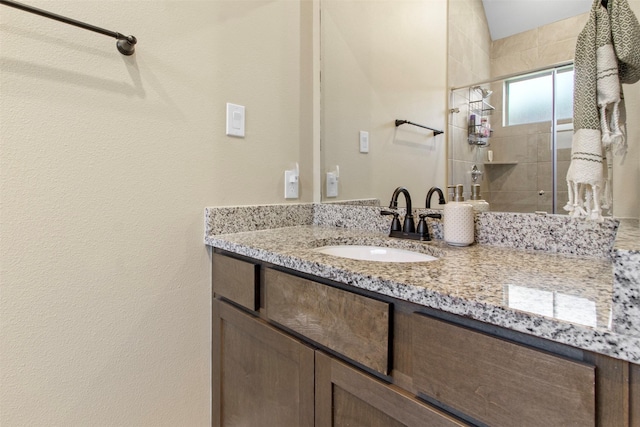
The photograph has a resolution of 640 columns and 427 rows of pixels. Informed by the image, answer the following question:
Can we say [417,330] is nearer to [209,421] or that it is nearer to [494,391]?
[494,391]

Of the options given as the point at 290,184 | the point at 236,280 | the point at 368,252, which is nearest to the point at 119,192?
the point at 236,280

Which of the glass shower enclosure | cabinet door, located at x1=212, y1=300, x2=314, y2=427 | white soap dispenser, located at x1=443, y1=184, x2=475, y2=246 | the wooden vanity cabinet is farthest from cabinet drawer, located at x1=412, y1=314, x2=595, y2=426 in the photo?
the glass shower enclosure

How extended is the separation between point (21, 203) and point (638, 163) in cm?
141

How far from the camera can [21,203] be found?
29.9 inches

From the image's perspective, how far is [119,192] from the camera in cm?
89

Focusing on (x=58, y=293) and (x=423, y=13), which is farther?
(x=423, y=13)

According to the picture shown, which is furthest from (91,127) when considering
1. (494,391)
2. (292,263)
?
(494,391)

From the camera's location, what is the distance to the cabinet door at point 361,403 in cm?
54

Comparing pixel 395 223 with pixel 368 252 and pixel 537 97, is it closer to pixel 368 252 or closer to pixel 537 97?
pixel 368 252

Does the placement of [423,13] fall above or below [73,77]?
above

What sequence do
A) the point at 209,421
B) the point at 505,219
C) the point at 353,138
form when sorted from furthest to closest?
1. the point at 353,138
2. the point at 209,421
3. the point at 505,219

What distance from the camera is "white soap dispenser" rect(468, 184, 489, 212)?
37.2 inches

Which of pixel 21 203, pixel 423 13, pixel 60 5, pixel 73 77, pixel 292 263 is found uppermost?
pixel 423 13

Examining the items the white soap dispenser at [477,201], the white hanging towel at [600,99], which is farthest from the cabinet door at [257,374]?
the white hanging towel at [600,99]
